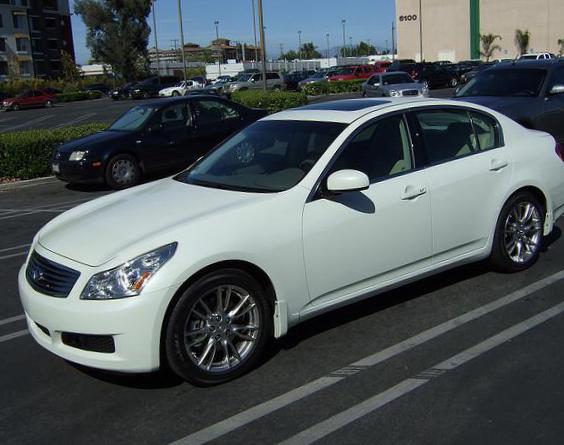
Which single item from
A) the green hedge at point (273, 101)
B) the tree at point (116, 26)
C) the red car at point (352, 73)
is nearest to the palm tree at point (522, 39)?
the red car at point (352, 73)

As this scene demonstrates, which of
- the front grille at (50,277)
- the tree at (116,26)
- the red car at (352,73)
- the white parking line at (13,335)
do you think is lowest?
the white parking line at (13,335)

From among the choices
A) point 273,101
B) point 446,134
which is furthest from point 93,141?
point 273,101

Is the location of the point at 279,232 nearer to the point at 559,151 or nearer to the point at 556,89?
the point at 559,151

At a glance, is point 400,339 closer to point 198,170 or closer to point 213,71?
point 198,170

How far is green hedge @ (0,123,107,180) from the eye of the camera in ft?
43.0

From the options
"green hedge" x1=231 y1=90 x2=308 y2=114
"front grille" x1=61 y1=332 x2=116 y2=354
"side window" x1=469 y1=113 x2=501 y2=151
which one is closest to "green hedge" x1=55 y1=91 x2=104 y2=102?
"green hedge" x1=231 y1=90 x2=308 y2=114

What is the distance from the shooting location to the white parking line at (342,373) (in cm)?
352

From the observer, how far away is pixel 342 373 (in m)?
4.13

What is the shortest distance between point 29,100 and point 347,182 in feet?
166

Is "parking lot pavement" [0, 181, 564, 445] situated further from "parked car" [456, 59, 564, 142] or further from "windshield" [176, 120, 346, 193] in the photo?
"parked car" [456, 59, 564, 142]

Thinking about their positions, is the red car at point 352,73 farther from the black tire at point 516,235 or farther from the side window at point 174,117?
the black tire at point 516,235

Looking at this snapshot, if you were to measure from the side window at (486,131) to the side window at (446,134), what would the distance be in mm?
59

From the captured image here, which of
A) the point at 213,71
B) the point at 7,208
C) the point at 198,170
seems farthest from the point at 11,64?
the point at 198,170

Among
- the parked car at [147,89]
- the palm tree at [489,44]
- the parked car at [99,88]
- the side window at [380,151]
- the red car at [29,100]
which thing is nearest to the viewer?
the side window at [380,151]
